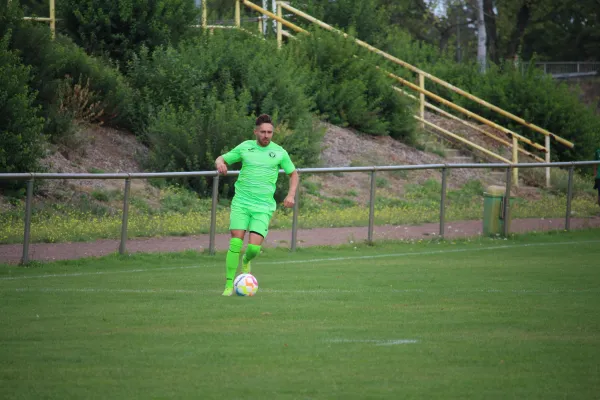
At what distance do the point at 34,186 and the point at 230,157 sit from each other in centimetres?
478

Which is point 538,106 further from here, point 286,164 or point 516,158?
point 286,164

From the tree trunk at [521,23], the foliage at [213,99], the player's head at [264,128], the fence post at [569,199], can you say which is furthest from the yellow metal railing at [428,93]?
the tree trunk at [521,23]

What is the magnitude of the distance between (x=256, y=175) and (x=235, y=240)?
801 millimetres

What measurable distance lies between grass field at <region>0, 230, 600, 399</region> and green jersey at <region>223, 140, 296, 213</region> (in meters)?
1.10

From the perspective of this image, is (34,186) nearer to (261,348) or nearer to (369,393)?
(261,348)

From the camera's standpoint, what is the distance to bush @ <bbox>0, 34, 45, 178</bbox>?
21.3 m

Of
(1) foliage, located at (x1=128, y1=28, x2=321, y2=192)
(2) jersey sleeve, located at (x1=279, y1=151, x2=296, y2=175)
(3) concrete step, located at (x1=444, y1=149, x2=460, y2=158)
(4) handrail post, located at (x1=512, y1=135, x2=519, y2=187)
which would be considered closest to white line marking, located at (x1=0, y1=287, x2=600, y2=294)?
(2) jersey sleeve, located at (x1=279, y1=151, x2=296, y2=175)

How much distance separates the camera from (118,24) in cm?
2811

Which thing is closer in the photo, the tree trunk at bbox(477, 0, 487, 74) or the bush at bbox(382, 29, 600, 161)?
the bush at bbox(382, 29, 600, 161)

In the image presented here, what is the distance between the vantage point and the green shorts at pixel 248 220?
1303 cm

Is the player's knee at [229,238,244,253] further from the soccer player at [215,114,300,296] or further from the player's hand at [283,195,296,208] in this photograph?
the player's hand at [283,195,296,208]

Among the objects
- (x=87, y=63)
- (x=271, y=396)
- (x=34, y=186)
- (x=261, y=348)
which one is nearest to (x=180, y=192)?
(x=34, y=186)

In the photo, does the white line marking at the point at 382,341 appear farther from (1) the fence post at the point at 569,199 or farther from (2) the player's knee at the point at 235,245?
(1) the fence post at the point at 569,199

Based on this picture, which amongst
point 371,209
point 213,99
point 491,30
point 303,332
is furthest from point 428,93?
point 491,30
